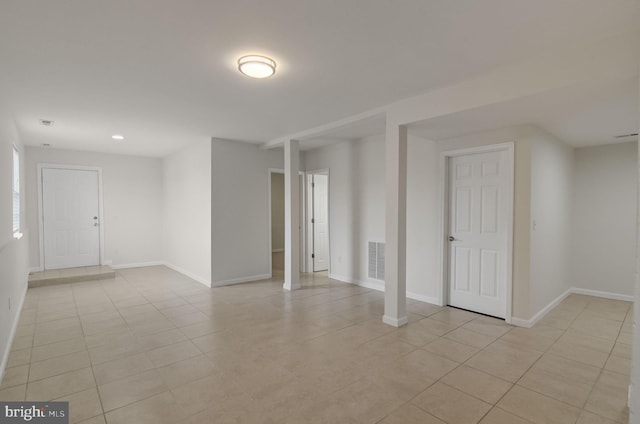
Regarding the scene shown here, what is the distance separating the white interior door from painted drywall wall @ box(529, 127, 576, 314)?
3899 millimetres

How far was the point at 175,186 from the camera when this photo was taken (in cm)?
703

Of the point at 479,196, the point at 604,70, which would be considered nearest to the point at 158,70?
the point at 604,70

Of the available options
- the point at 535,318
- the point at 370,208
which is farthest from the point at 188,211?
the point at 535,318

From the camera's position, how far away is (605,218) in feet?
16.4

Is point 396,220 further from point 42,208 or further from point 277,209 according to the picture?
point 42,208

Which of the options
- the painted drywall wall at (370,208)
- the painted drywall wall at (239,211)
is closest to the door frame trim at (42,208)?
the painted drywall wall at (239,211)

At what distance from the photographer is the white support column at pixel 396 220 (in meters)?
3.68

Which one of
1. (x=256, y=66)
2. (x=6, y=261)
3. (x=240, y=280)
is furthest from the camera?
(x=240, y=280)

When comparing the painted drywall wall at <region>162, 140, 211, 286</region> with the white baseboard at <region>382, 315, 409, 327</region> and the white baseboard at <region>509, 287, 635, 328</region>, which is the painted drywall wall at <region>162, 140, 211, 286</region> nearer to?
the white baseboard at <region>382, 315, 409, 327</region>

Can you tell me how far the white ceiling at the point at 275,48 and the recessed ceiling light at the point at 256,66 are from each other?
0.23 feet

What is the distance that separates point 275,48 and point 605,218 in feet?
18.5

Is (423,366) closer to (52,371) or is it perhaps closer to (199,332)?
(199,332)

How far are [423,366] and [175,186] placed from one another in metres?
6.19

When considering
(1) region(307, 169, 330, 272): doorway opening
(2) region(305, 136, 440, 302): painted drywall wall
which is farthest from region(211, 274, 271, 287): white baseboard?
(2) region(305, 136, 440, 302): painted drywall wall
